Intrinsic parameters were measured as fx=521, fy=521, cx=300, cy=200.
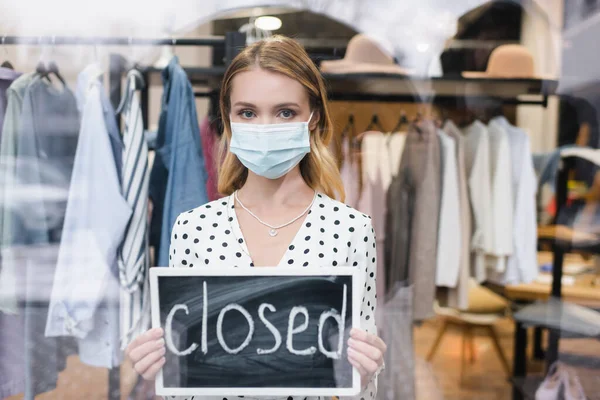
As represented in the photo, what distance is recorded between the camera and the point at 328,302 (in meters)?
0.88

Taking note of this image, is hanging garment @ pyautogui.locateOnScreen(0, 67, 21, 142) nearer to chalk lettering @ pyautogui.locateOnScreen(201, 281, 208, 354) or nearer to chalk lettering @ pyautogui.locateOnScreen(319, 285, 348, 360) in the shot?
chalk lettering @ pyautogui.locateOnScreen(201, 281, 208, 354)

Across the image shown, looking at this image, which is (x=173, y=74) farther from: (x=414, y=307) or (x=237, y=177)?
(x=414, y=307)

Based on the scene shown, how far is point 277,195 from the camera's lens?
3.34 feet

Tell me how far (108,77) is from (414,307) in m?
1.41

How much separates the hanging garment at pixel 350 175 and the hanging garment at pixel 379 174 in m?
0.03

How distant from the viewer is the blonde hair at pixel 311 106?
0.96 m

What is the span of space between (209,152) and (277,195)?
61 centimetres

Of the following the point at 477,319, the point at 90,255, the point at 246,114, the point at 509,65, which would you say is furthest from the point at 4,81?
the point at 477,319

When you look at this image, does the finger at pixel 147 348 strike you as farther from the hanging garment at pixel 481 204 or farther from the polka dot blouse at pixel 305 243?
the hanging garment at pixel 481 204

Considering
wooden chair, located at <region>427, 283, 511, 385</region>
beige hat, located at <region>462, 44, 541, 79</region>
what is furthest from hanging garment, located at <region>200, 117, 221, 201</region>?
wooden chair, located at <region>427, 283, 511, 385</region>

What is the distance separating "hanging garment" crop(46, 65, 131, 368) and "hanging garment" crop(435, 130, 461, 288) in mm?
1212

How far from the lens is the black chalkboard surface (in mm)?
867

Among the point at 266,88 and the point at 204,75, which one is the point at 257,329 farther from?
the point at 204,75

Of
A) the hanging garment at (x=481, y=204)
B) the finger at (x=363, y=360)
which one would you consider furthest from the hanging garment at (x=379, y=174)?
the finger at (x=363, y=360)
